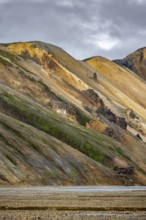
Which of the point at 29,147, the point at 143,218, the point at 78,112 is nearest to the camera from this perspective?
the point at 143,218

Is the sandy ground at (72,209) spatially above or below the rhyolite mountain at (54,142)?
above

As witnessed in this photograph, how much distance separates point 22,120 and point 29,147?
2985 cm

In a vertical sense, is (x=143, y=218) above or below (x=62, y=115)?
above

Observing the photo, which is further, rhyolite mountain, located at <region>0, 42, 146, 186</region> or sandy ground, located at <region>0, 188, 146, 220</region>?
rhyolite mountain, located at <region>0, 42, 146, 186</region>

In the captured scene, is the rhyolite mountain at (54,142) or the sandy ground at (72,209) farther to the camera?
Answer: the rhyolite mountain at (54,142)

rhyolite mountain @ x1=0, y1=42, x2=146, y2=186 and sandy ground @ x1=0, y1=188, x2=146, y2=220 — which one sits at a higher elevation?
sandy ground @ x1=0, y1=188, x2=146, y2=220

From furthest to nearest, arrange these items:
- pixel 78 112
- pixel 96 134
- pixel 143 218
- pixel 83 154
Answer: pixel 78 112, pixel 96 134, pixel 83 154, pixel 143 218

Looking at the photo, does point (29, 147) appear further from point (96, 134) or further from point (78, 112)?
point (78, 112)

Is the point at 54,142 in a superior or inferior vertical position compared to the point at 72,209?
inferior

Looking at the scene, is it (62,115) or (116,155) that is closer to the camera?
(116,155)

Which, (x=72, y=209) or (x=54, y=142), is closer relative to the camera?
(x=72, y=209)

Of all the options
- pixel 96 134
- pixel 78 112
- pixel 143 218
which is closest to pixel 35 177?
pixel 96 134

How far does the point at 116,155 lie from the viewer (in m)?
162

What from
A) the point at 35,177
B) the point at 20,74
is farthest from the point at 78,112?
the point at 35,177
